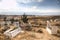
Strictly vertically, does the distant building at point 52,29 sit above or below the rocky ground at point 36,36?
above

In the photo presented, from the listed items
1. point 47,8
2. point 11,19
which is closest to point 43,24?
point 47,8

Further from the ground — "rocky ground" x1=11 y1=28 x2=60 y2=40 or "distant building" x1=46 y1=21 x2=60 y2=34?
"distant building" x1=46 y1=21 x2=60 y2=34

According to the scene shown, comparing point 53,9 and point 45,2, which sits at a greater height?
point 45,2

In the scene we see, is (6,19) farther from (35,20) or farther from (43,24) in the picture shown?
(43,24)

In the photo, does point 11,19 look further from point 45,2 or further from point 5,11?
point 45,2

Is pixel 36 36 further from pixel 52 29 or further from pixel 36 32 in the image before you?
pixel 52 29

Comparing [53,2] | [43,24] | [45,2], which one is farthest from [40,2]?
[43,24]

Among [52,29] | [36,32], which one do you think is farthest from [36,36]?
[52,29]

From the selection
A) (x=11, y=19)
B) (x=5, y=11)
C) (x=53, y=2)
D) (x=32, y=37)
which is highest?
(x=53, y=2)

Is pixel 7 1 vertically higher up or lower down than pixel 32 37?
higher up
